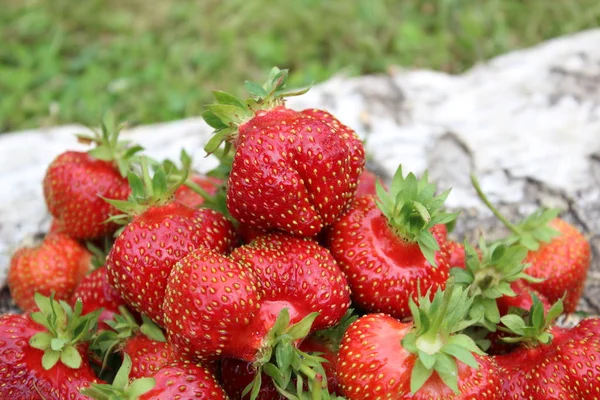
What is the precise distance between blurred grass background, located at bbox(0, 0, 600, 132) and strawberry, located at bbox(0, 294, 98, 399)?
1.75 metres

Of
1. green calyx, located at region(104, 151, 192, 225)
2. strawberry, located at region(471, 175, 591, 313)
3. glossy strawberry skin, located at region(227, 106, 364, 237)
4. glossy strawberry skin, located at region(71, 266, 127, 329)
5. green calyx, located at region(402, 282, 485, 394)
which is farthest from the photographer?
strawberry, located at region(471, 175, 591, 313)

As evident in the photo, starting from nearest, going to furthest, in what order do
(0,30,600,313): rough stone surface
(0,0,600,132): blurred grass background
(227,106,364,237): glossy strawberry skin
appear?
(227,106,364,237): glossy strawberry skin → (0,30,600,313): rough stone surface → (0,0,600,132): blurred grass background

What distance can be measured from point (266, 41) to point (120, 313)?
6.88 ft

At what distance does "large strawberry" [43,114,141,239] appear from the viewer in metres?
1.66

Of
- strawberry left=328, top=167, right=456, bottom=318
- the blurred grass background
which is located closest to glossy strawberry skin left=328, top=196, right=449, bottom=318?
strawberry left=328, top=167, right=456, bottom=318

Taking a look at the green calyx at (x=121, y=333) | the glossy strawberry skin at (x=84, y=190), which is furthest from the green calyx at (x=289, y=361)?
the glossy strawberry skin at (x=84, y=190)

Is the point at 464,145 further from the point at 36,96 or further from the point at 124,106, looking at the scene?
the point at 36,96

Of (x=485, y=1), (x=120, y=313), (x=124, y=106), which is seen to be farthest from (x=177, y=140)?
(x=485, y=1)

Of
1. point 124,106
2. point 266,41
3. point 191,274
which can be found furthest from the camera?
point 266,41

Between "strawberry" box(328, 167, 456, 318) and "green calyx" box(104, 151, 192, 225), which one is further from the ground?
"green calyx" box(104, 151, 192, 225)

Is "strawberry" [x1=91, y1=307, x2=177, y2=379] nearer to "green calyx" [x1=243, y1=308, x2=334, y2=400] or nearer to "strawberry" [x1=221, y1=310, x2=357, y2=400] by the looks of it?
"strawberry" [x1=221, y1=310, x2=357, y2=400]

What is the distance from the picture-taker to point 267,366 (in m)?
1.23

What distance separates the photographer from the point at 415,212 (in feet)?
4.41

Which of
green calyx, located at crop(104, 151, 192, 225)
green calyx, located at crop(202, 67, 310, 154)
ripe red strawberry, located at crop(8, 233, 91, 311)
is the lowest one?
ripe red strawberry, located at crop(8, 233, 91, 311)
